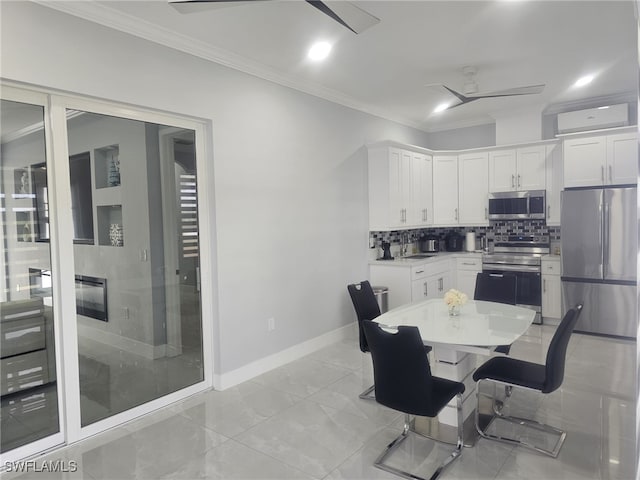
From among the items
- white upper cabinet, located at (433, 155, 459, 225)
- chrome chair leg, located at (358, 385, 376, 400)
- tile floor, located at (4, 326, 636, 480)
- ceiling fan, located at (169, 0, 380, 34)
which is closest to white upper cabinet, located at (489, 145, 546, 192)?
white upper cabinet, located at (433, 155, 459, 225)

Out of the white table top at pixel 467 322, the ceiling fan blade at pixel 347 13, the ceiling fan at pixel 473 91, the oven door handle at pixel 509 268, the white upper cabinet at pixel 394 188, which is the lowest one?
the white table top at pixel 467 322

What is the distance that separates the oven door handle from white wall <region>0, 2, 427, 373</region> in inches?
74.1

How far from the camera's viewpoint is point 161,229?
351 cm

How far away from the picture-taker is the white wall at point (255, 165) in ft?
9.08

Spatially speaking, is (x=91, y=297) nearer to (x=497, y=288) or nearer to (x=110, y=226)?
(x=110, y=226)

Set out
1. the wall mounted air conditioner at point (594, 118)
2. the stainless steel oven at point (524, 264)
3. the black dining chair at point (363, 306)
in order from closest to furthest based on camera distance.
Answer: the black dining chair at point (363, 306), the wall mounted air conditioner at point (594, 118), the stainless steel oven at point (524, 264)

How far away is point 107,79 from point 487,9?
2747 millimetres

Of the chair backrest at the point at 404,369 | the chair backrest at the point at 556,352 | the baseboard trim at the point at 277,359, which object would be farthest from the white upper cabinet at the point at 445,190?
the chair backrest at the point at 404,369

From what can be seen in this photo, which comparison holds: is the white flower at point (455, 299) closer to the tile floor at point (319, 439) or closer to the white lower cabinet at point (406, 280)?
the tile floor at point (319, 439)

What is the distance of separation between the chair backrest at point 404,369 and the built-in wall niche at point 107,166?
7.20ft

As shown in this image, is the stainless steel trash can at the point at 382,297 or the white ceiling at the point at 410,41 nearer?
the white ceiling at the point at 410,41

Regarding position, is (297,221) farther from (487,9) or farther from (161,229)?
(487,9)

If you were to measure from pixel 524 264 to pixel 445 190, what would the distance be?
5.33 ft

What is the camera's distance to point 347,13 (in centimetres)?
243
